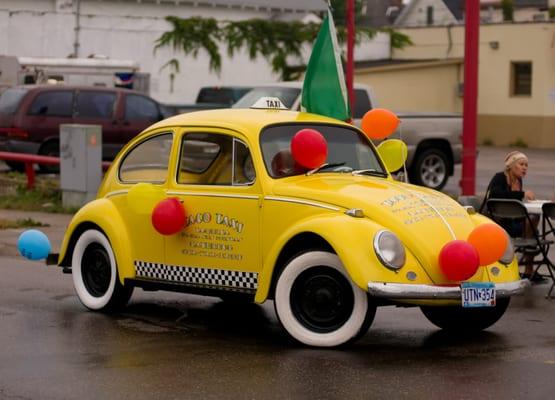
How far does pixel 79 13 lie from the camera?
4197 cm

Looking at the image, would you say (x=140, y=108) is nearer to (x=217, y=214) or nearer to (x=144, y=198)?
(x=144, y=198)

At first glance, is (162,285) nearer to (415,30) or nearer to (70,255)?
(70,255)

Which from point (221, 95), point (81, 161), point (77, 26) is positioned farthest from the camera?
point (77, 26)

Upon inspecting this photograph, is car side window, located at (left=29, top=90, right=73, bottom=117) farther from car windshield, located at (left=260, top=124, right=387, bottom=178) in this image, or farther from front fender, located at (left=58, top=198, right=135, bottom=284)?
car windshield, located at (left=260, top=124, right=387, bottom=178)

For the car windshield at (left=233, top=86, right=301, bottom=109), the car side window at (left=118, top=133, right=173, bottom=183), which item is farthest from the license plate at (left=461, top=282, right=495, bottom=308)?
the car windshield at (left=233, top=86, right=301, bottom=109)

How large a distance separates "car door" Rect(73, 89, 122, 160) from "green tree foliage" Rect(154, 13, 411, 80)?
57.6 ft

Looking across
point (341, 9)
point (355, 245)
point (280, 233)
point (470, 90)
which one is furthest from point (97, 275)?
point (341, 9)

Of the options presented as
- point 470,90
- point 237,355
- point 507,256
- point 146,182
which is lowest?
point 237,355

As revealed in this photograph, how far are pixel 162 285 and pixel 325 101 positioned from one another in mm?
2280

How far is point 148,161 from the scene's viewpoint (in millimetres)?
10836

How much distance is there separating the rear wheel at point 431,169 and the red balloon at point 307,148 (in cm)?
1404

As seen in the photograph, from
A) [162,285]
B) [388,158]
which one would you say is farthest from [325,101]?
[162,285]

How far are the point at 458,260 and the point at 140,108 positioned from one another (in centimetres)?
1782

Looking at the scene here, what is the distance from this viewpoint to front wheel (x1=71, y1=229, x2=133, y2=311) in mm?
10641
